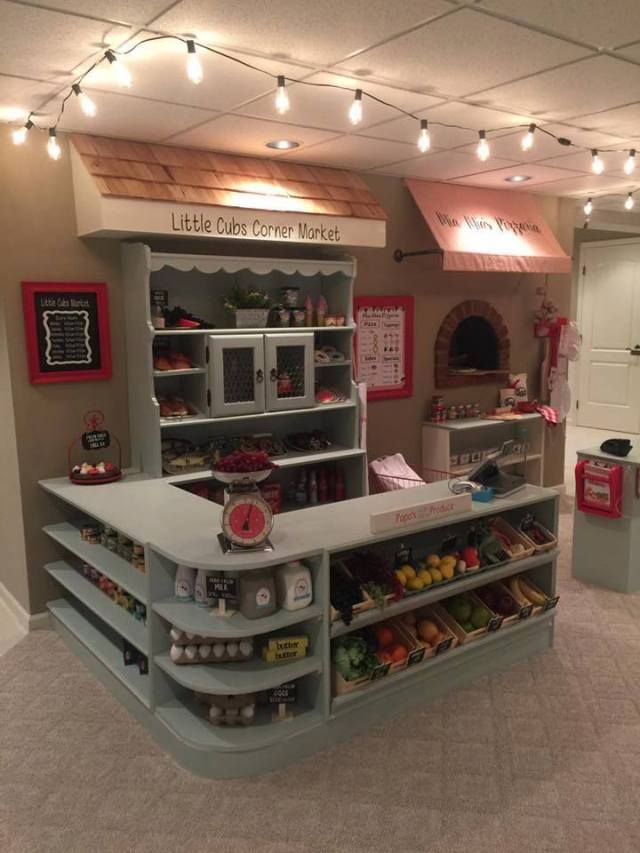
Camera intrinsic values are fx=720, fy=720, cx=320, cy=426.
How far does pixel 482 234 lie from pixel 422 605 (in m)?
3.30

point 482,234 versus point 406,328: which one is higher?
point 482,234

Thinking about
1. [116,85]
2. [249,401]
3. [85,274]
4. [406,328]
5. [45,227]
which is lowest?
[249,401]

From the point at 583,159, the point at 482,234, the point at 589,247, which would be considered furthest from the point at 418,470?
the point at 589,247

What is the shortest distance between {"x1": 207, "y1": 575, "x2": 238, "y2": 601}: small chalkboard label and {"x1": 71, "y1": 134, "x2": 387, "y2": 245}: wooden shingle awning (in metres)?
1.96

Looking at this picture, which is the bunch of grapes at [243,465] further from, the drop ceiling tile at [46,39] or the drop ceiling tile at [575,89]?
the drop ceiling tile at [575,89]

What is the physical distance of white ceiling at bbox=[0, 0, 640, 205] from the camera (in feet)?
7.84

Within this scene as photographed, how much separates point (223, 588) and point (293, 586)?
27cm

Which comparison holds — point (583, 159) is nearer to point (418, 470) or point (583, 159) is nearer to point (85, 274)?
point (418, 470)

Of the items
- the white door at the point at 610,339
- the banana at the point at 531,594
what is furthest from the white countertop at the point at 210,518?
the white door at the point at 610,339

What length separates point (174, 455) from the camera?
4258 millimetres

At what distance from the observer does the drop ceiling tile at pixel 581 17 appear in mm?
2361

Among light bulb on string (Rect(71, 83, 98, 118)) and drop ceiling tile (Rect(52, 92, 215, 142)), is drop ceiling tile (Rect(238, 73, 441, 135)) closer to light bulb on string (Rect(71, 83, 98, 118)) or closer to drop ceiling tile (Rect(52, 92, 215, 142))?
drop ceiling tile (Rect(52, 92, 215, 142))

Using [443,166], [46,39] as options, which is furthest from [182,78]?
[443,166]

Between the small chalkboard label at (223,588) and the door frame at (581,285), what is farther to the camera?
the door frame at (581,285)
